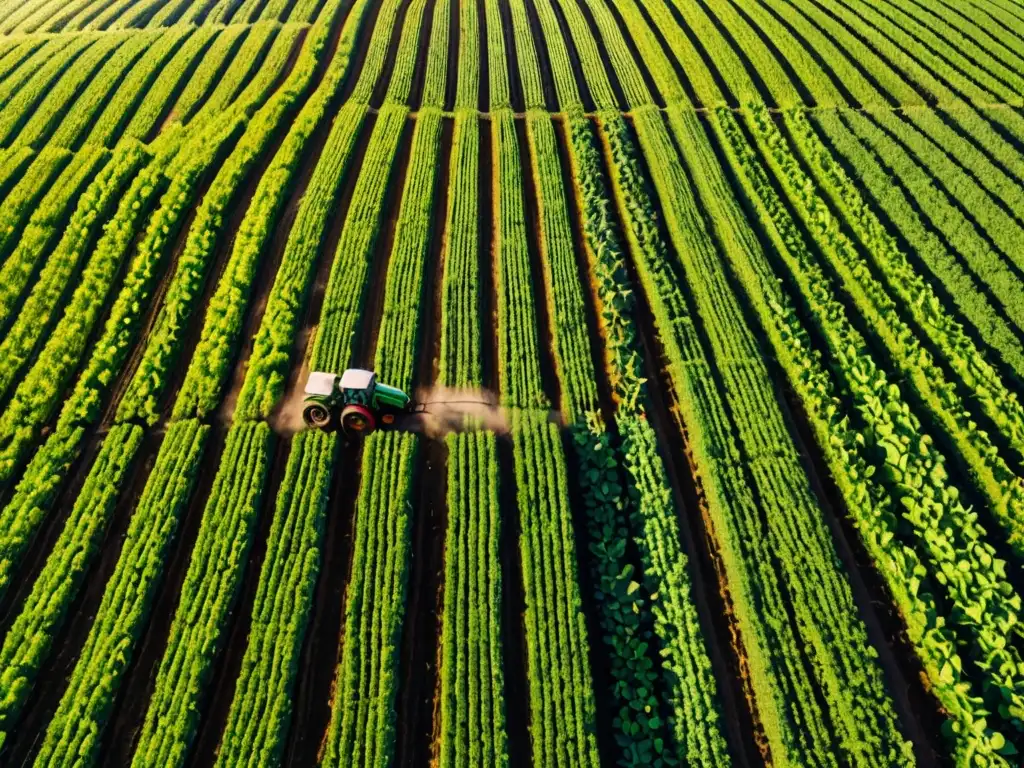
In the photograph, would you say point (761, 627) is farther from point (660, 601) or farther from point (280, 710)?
point (280, 710)

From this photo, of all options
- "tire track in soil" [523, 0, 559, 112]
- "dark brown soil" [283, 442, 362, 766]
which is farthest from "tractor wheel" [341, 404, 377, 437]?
"tire track in soil" [523, 0, 559, 112]

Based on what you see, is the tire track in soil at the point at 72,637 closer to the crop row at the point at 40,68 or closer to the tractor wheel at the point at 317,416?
the tractor wheel at the point at 317,416

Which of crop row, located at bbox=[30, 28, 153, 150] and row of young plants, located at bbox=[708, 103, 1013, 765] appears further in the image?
crop row, located at bbox=[30, 28, 153, 150]

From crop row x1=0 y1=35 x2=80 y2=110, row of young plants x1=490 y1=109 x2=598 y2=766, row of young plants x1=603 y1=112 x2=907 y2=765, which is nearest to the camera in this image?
row of young plants x1=490 y1=109 x2=598 y2=766

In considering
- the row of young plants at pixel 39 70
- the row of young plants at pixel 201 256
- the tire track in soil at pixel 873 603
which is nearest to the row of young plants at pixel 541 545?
the tire track in soil at pixel 873 603

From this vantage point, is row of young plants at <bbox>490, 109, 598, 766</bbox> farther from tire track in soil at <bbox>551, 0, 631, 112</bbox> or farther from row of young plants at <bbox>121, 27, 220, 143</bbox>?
row of young plants at <bbox>121, 27, 220, 143</bbox>

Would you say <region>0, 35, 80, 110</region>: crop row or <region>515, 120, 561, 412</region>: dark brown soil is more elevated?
<region>0, 35, 80, 110</region>: crop row
